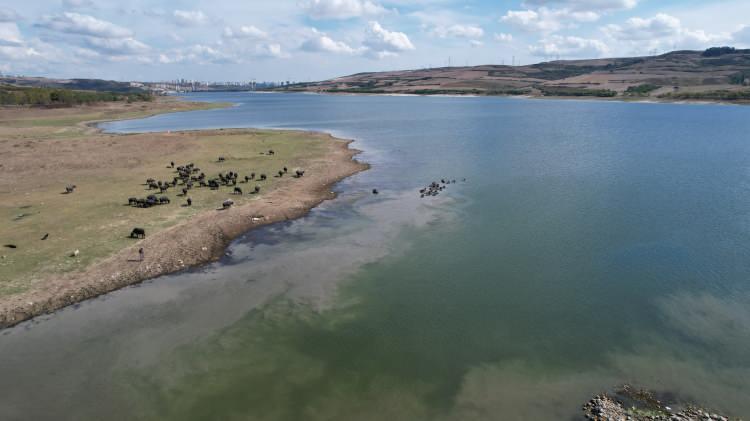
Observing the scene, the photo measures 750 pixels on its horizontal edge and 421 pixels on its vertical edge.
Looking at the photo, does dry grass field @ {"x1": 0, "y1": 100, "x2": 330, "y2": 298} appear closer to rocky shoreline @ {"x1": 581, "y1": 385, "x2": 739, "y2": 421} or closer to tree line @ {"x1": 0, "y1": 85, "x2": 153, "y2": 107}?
rocky shoreline @ {"x1": 581, "y1": 385, "x2": 739, "y2": 421}

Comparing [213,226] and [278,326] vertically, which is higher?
[213,226]

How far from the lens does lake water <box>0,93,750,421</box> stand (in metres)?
19.0

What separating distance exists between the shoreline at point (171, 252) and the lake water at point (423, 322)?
44.0 inches

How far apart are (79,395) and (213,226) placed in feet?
60.9

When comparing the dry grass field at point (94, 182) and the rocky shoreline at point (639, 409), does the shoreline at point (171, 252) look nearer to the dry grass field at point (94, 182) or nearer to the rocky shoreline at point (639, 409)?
the dry grass field at point (94, 182)

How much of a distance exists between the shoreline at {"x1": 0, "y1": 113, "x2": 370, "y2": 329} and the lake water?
1.12 m

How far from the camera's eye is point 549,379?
64.7ft

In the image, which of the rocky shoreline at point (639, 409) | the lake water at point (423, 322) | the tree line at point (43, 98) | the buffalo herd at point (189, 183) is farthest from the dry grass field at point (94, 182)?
the tree line at point (43, 98)

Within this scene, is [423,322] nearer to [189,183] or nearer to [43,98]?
[189,183]

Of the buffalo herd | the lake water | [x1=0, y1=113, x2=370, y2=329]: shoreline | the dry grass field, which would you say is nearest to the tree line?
the dry grass field

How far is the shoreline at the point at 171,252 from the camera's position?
25.6 m

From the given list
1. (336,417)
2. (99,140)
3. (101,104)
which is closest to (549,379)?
(336,417)

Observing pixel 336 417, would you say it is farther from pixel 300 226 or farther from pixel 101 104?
pixel 101 104

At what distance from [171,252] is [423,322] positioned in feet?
62.4
